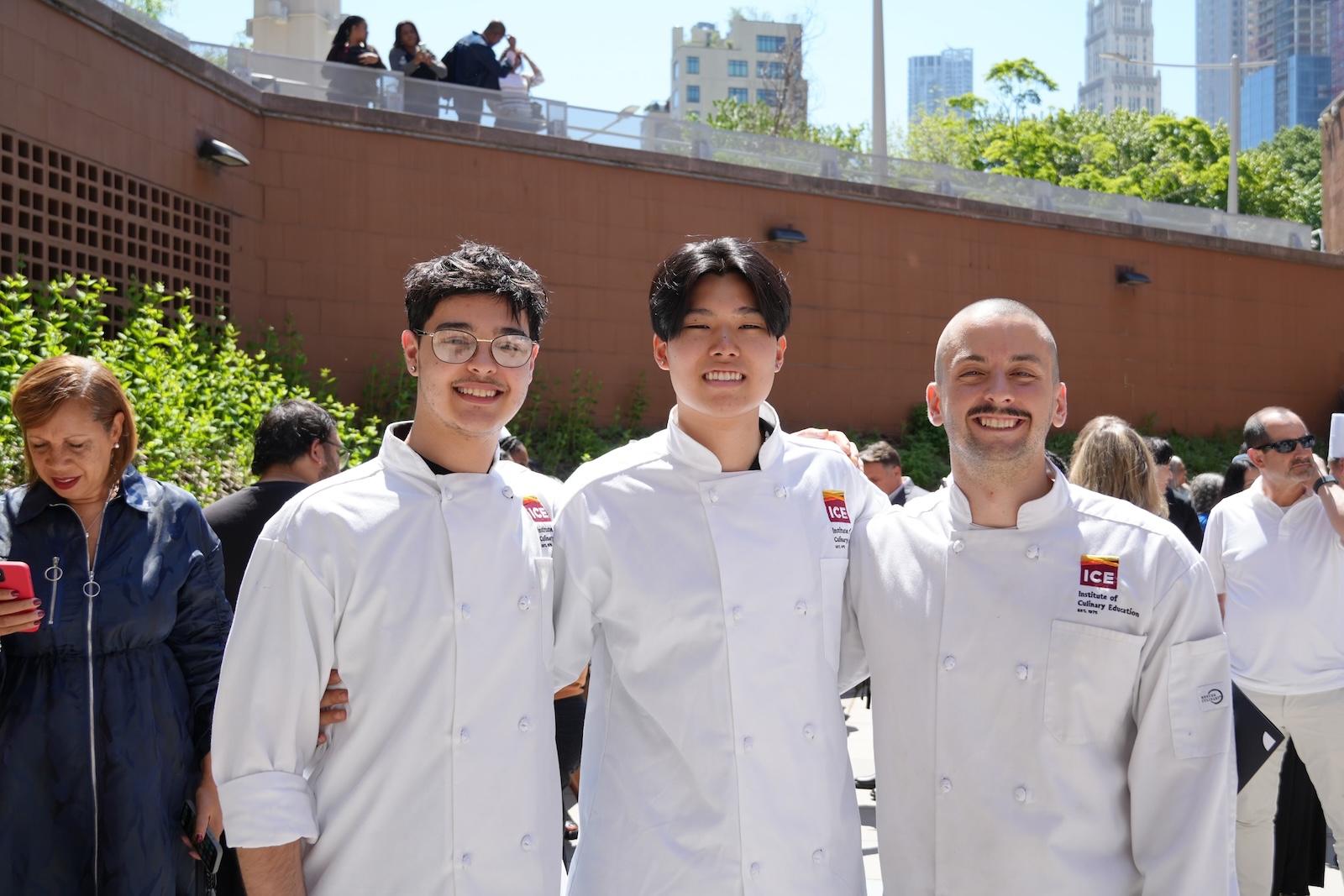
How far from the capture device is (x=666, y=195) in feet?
45.2

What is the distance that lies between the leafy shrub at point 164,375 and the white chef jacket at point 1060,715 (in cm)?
476

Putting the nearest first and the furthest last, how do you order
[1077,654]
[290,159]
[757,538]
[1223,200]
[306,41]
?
[1077,654], [757,538], [290,159], [306,41], [1223,200]

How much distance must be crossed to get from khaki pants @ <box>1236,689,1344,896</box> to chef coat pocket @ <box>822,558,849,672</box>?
9.03ft

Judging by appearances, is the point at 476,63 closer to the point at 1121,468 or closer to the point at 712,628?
the point at 1121,468

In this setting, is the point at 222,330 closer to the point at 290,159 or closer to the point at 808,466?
the point at 290,159

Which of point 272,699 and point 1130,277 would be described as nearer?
point 272,699

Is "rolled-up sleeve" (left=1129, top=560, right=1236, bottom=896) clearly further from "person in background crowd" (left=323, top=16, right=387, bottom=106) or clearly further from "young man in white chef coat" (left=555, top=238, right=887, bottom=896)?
"person in background crowd" (left=323, top=16, right=387, bottom=106)

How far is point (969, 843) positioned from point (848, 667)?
0.50 metres

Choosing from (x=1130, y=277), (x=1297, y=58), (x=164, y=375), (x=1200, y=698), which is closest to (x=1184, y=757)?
(x=1200, y=698)

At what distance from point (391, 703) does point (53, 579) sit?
4.46 feet

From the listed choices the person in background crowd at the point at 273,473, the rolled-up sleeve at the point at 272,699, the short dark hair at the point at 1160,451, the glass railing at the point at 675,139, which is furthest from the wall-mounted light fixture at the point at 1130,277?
the rolled-up sleeve at the point at 272,699

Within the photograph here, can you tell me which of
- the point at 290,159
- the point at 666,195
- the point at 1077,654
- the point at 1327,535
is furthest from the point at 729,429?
the point at 666,195

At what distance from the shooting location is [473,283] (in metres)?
2.58

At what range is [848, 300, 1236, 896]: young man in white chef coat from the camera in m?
2.31
